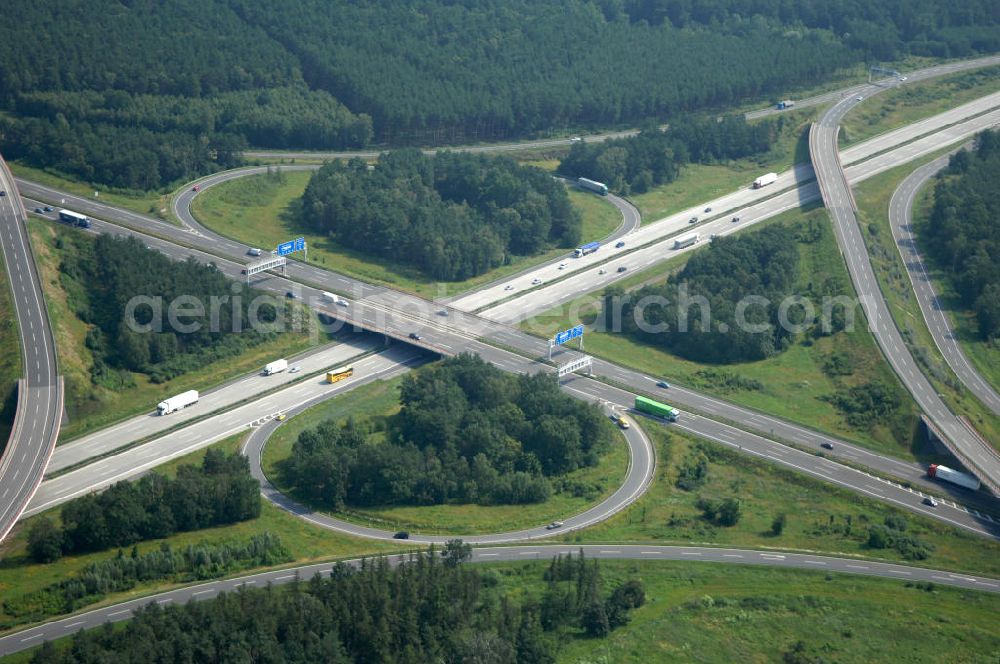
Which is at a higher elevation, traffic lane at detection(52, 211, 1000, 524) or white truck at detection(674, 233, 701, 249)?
white truck at detection(674, 233, 701, 249)

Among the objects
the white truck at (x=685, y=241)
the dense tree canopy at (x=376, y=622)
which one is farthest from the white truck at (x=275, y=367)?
the white truck at (x=685, y=241)

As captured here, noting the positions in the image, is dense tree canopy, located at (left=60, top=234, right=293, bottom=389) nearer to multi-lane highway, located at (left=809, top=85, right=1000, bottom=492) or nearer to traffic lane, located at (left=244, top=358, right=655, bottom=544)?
traffic lane, located at (left=244, top=358, right=655, bottom=544)

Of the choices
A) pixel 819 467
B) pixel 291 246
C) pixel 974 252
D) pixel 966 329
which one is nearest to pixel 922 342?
pixel 966 329

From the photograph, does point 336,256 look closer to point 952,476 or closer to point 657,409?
point 657,409

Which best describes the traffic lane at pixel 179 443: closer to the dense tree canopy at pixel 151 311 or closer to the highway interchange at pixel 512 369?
the highway interchange at pixel 512 369

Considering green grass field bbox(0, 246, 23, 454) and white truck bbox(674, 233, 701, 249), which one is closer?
green grass field bbox(0, 246, 23, 454)

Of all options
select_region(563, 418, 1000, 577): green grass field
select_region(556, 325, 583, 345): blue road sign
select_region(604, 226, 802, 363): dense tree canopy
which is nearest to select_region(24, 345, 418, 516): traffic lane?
select_region(556, 325, 583, 345): blue road sign

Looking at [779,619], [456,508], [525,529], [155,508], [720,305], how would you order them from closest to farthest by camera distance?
[779,619] < [155,508] < [525,529] < [456,508] < [720,305]

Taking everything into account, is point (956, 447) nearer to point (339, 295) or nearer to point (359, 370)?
point (359, 370)
